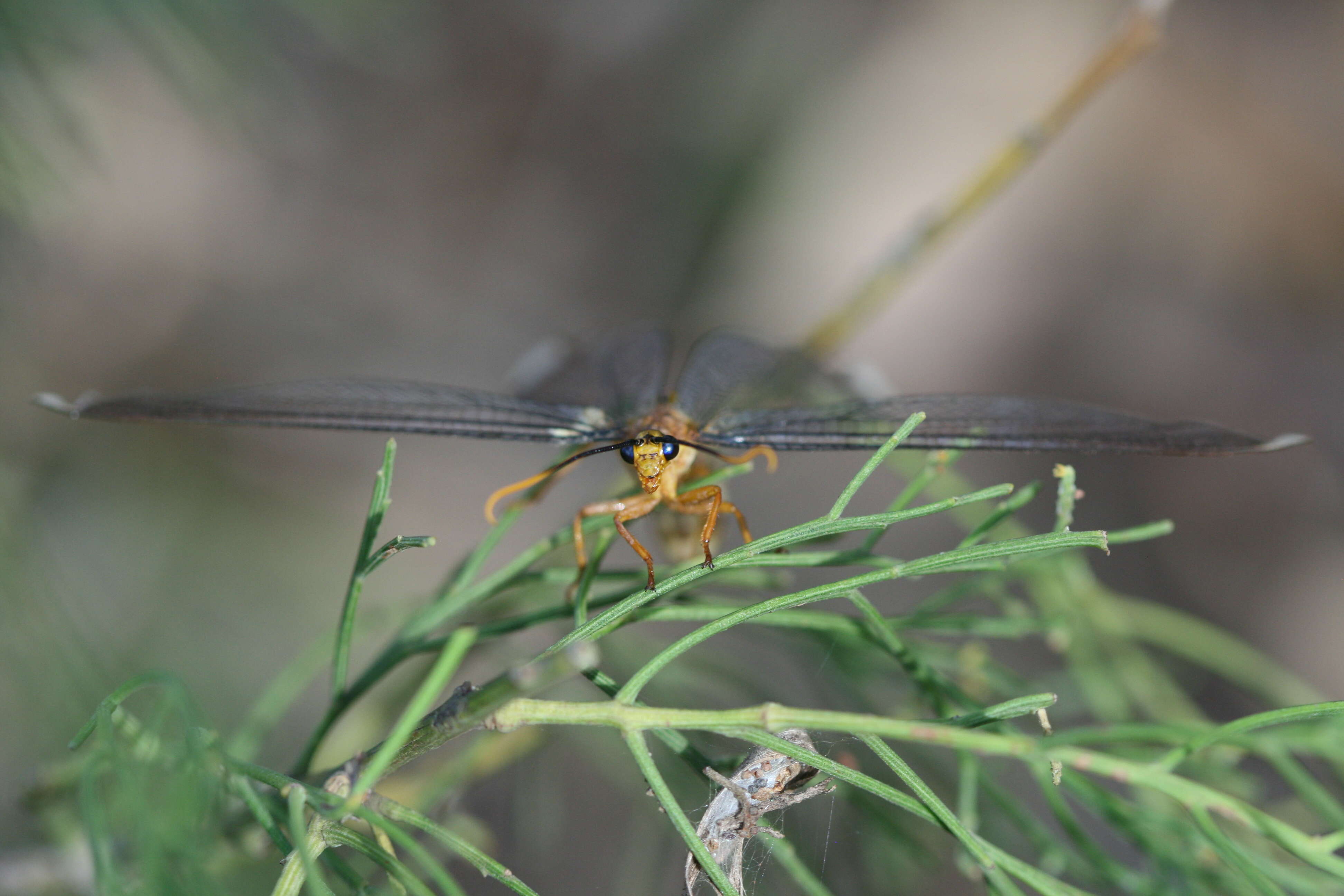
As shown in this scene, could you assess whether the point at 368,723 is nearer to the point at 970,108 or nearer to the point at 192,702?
the point at 192,702

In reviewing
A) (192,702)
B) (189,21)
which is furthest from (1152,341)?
(192,702)

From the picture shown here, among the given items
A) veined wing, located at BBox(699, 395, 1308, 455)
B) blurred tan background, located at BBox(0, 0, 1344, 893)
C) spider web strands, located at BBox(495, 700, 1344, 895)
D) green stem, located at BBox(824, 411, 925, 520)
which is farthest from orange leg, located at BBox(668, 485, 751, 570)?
blurred tan background, located at BBox(0, 0, 1344, 893)

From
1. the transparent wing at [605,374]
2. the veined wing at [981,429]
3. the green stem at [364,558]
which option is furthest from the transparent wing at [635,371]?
the green stem at [364,558]

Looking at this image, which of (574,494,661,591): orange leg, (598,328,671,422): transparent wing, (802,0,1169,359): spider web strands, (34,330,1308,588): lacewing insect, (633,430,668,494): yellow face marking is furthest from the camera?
(598,328,671,422): transparent wing

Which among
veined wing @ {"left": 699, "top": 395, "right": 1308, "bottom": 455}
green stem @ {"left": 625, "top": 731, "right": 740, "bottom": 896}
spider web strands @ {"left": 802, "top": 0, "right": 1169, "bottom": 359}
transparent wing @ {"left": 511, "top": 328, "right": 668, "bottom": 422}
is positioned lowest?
green stem @ {"left": 625, "top": 731, "right": 740, "bottom": 896}

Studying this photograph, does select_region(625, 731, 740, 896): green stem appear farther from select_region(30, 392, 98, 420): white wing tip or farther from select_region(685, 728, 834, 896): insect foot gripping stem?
select_region(30, 392, 98, 420): white wing tip

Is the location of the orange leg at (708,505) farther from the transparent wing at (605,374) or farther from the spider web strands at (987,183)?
the spider web strands at (987,183)
